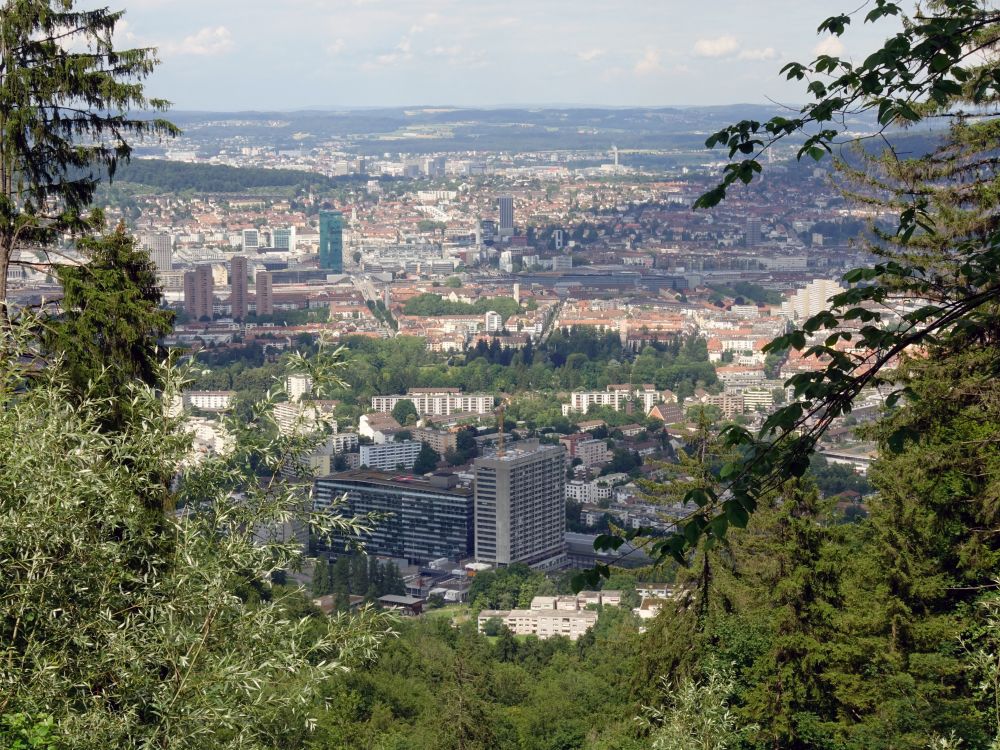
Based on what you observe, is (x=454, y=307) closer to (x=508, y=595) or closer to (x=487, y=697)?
(x=508, y=595)

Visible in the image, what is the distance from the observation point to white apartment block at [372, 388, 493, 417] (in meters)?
38.0

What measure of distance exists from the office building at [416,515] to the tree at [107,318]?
20.9 metres

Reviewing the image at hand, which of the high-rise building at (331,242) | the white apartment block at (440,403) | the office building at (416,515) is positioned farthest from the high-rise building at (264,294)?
the office building at (416,515)

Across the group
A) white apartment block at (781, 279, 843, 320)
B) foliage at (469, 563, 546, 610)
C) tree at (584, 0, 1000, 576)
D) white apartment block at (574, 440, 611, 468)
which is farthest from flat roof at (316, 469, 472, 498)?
tree at (584, 0, 1000, 576)

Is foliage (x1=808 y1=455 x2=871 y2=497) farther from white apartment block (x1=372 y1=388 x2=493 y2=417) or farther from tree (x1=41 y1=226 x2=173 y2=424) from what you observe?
tree (x1=41 y1=226 x2=173 y2=424)

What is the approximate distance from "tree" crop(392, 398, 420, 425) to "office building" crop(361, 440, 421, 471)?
10.2 ft

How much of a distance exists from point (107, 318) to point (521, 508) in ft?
69.9

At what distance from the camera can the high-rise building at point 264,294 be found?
51906 millimetres

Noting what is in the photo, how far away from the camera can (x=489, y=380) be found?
134 ft

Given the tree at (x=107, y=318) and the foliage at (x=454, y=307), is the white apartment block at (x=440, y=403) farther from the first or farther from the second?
the tree at (x=107, y=318)

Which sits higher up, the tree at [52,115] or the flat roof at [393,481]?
the tree at [52,115]

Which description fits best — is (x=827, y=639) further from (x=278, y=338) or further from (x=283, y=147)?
(x=283, y=147)

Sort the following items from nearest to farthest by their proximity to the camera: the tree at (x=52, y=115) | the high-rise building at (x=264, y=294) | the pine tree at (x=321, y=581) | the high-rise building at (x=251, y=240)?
the tree at (x=52, y=115)
the pine tree at (x=321, y=581)
the high-rise building at (x=264, y=294)
the high-rise building at (x=251, y=240)

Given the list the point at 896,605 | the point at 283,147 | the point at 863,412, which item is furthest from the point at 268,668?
the point at 283,147
